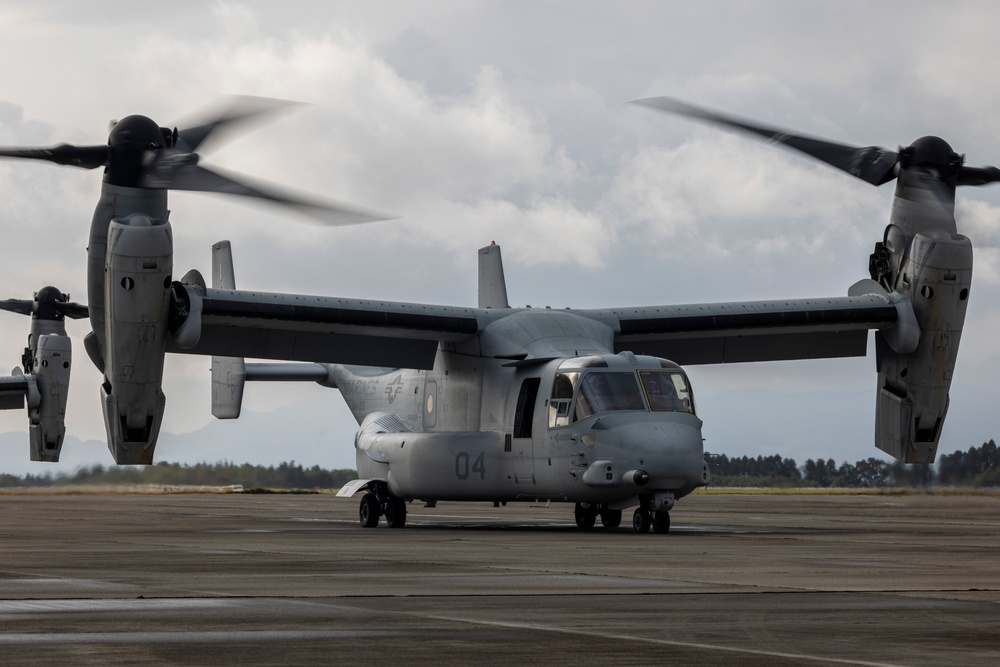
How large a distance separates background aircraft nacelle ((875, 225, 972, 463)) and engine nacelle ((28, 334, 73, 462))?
29.2 metres

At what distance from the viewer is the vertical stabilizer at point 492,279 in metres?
29.7

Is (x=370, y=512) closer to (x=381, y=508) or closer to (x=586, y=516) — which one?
(x=381, y=508)

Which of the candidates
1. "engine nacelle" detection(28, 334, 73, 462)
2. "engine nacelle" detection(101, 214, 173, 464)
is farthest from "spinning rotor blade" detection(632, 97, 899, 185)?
"engine nacelle" detection(28, 334, 73, 462)

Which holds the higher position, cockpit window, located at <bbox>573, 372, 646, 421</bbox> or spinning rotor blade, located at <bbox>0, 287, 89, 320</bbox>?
spinning rotor blade, located at <bbox>0, 287, 89, 320</bbox>

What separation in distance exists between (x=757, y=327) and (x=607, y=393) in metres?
6.45

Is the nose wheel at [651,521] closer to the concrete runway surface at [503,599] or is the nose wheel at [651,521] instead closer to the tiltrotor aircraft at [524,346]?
the tiltrotor aircraft at [524,346]

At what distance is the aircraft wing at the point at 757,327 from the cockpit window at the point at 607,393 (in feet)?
15.2

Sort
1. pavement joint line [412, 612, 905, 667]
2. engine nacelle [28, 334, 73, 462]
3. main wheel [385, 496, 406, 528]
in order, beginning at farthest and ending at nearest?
engine nacelle [28, 334, 73, 462] < main wheel [385, 496, 406, 528] < pavement joint line [412, 612, 905, 667]

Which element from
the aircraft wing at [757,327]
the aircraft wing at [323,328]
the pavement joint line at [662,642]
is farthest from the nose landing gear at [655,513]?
the pavement joint line at [662,642]

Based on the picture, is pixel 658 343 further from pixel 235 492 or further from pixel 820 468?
pixel 235 492

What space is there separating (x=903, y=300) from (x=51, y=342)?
3136cm

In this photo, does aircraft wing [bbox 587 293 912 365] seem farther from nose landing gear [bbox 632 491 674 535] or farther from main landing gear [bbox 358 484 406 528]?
nose landing gear [bbox 632 491 674 535]

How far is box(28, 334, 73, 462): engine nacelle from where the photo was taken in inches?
1809

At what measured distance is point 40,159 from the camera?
21.2m
